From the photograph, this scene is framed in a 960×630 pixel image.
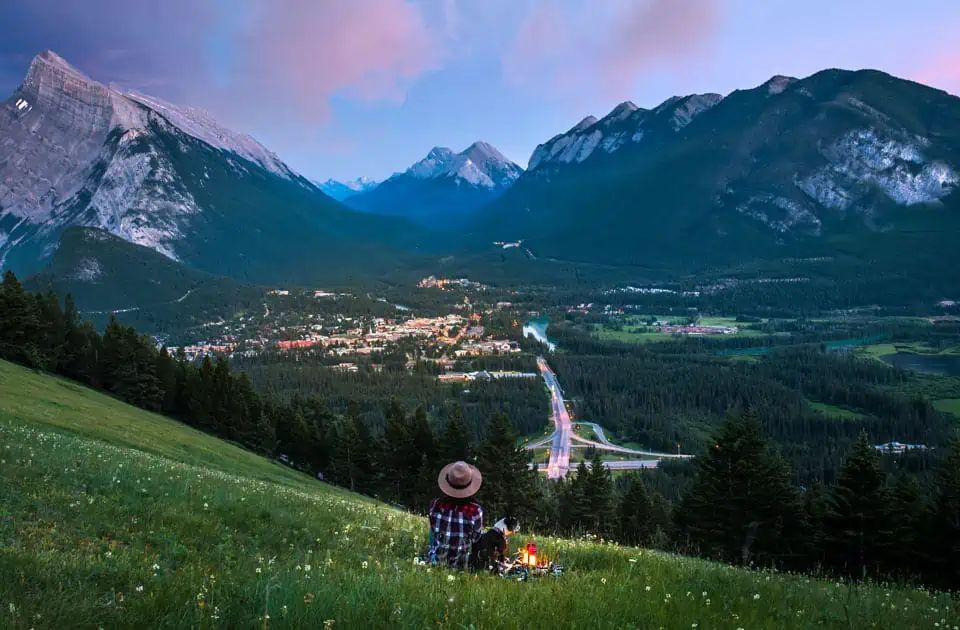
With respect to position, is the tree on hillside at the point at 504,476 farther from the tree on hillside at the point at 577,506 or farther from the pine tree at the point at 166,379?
the pine tree at the point at 166,379

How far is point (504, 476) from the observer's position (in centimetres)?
4681

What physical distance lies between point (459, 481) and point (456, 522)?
73 cm

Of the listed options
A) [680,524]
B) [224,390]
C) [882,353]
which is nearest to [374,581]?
[680,524]

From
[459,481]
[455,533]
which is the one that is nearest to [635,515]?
[455,533]

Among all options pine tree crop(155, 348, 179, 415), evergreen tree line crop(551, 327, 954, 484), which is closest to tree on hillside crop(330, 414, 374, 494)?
pine tree crop(155, 348, 179, 415)

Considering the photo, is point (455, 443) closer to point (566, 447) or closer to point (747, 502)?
point (747, 502)

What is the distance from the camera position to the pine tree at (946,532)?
2678cm

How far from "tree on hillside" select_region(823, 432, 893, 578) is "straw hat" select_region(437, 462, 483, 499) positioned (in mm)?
28611

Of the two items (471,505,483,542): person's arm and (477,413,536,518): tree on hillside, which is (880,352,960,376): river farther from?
(471,505,483,542): person's arm

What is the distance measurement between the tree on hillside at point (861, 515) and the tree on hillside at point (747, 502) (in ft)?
13.2

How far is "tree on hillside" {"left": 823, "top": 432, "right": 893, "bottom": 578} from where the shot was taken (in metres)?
28.7

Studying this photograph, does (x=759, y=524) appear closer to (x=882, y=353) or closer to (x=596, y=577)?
(x=596, y=577)

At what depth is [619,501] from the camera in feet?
175

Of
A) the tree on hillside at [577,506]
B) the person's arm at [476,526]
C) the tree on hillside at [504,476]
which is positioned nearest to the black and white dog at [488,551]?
the person's arm at [476,526]
